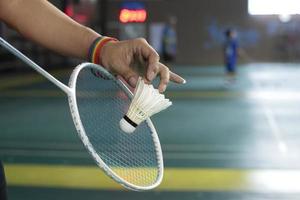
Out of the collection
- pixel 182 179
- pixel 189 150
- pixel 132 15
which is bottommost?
pixel 132 15

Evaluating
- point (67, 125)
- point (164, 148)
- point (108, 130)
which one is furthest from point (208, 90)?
point (108, 130)

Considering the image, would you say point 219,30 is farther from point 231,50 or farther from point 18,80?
point 18,80

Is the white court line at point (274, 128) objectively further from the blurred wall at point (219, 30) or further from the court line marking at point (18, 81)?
the blurred wall at point (219, 30)

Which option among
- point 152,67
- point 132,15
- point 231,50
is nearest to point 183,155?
point 152,67

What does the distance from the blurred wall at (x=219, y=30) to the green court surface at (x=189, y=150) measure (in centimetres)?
1373

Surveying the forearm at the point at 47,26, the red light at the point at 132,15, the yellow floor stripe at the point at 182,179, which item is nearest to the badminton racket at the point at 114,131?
the forearm at the point at 47,26

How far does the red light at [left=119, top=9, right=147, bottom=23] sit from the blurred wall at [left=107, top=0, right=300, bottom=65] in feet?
1.04

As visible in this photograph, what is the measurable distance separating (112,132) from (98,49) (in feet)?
1.19

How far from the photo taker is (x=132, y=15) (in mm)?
27891

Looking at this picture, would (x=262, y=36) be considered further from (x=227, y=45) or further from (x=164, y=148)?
(x=164, y=148)

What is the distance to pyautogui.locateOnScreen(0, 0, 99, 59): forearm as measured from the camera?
1829mm

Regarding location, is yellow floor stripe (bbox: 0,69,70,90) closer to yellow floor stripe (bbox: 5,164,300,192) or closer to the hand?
yellow floor stripe (bbox: 5,164,300,192)

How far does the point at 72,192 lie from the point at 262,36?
22.9 m

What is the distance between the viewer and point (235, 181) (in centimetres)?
532
